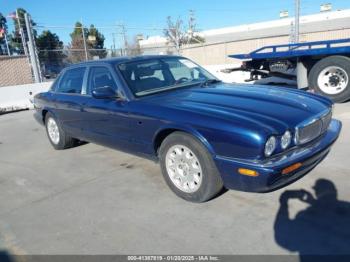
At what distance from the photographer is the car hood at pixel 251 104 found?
11.0ft

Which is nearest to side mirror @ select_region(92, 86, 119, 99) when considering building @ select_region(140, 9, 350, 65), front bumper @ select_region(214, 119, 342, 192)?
front bumper @ select_region(214, 119, 342, 192)

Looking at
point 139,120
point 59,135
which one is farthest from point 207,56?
point 139,120

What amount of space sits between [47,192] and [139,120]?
1.59 metres

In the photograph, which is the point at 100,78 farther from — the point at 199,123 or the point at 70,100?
the point at 199,123

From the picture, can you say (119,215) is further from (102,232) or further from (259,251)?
(259,251)

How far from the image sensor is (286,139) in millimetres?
3320

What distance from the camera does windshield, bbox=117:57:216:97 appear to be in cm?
458

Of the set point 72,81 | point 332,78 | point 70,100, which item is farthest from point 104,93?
point 332,78

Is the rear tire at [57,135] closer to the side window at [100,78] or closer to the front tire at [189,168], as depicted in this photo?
the side window at [100,78]

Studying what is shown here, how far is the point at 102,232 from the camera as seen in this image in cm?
343

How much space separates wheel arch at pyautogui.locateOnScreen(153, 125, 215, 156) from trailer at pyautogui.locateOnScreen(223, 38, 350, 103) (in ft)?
18.9

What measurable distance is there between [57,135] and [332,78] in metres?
6.44

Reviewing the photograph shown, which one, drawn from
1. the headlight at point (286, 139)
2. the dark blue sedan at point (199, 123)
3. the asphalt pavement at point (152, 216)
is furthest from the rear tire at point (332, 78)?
the headlight at point (286, 139)

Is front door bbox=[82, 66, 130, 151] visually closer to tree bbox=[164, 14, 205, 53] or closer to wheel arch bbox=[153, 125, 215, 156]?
wheel arch bbox=[153, 125, 215, 156]
